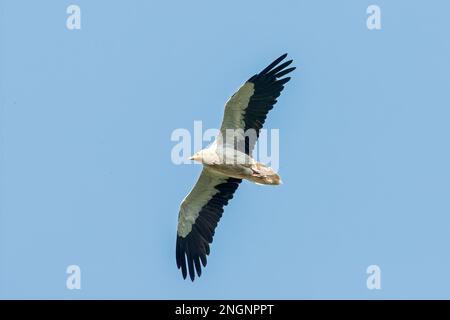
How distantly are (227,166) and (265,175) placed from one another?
0.69 metres

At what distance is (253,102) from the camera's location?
18281mm

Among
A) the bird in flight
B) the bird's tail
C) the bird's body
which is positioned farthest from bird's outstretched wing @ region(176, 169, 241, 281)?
the bird's tail

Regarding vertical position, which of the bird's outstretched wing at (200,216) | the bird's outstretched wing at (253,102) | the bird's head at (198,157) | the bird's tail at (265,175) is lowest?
the bird's outstretched wing at (200,216)

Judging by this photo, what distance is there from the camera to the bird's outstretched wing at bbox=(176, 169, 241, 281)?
19.2m

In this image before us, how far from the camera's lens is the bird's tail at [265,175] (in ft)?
59.7

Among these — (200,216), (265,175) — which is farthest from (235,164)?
(200,216)

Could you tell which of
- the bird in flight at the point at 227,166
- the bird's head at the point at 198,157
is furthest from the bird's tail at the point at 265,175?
the bird's head at the point at 198,157

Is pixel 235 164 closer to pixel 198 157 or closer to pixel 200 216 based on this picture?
pixel 198 157

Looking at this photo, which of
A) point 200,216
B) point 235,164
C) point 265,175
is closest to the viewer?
point 265,175

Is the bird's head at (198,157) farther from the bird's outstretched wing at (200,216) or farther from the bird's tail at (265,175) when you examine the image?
the bird's tail at (265,175)

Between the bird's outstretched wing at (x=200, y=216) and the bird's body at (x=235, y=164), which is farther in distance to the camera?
the bird's outstretched wing at (x=200, y=216)

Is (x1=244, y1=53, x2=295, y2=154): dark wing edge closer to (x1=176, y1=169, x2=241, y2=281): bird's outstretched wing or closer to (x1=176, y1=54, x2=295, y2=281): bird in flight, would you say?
→ (x1=176, y1=54, x2=295, y2=281): bird in flight

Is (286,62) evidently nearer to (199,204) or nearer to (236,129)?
(236,129)

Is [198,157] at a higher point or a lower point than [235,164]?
higher
